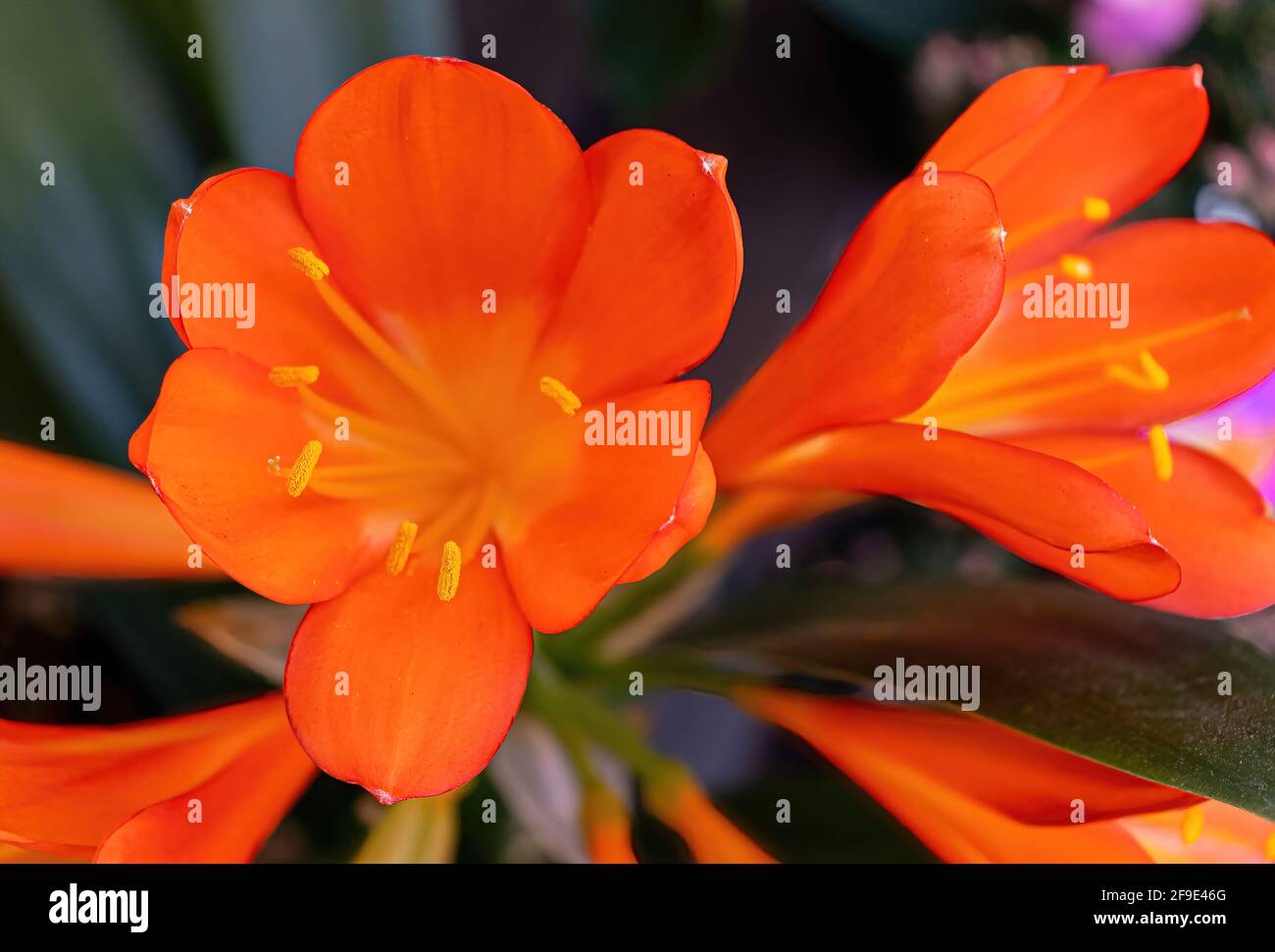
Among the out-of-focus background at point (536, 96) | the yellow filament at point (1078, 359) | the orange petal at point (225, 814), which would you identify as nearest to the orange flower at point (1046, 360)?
the yellow filament at point (1078, 359)

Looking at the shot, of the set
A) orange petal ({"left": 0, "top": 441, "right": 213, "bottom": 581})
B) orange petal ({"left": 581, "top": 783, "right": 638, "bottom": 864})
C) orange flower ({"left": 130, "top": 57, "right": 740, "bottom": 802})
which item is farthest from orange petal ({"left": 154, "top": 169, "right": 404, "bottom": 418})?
orange petal ({"left": 581, "top": 783, "right": 638, "bottom": 864})

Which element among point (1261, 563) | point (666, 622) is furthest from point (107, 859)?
point (1261, 563)

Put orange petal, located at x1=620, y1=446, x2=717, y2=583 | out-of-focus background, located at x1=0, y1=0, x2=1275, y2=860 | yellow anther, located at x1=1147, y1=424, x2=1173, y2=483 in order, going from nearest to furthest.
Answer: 1. orange petal, located at x1=620, y1=446, x2=717, y2=583
2. yellow anther, located at x1=1147, y1=424, x2=1173, y2=483
3. out-of-focus background, located at x1=0, y1=0, x2=1275, y2=860

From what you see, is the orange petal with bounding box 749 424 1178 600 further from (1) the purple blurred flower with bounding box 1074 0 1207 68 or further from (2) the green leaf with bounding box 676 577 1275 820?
(1) the purple blurred flower with bounding box 1074 0 1207 68

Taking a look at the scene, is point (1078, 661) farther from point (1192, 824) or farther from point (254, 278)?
point (254, 278)

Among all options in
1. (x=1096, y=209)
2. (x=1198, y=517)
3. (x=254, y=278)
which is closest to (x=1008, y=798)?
(x=1198, y=517)

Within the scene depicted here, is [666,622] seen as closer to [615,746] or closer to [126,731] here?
[615,746]

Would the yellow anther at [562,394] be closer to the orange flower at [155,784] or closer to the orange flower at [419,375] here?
the orange flower at [419,375]
